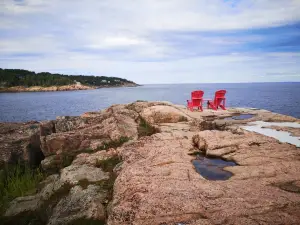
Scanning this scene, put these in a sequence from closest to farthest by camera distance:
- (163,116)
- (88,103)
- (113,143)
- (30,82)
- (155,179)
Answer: (155,179) → (113,143) → (163,116) → (88,103) → (30,82)

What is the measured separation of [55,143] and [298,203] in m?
8.81

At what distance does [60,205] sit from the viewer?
5855 mm

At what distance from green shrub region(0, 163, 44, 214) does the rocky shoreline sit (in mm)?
474

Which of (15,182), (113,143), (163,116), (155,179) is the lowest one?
(15,182)

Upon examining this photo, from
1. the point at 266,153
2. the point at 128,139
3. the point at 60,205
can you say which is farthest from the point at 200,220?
the point at 128,139

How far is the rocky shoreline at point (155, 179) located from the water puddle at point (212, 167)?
0.10 m

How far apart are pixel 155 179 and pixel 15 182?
626 centimetres

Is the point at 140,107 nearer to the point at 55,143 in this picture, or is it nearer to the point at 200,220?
the point at 55,143

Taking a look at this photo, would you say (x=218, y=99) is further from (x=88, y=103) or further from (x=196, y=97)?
(x=88, y=103)

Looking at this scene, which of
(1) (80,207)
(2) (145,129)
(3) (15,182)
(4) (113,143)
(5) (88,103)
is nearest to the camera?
(1) (80,207)

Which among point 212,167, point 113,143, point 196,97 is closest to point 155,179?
point 212,167

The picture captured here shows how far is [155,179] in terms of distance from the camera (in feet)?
18.5

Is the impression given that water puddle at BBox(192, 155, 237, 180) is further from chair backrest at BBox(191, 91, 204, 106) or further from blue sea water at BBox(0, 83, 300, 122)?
blue sea water at BBox(0, 83, 300, 122)

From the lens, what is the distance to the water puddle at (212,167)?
626 centimetres
